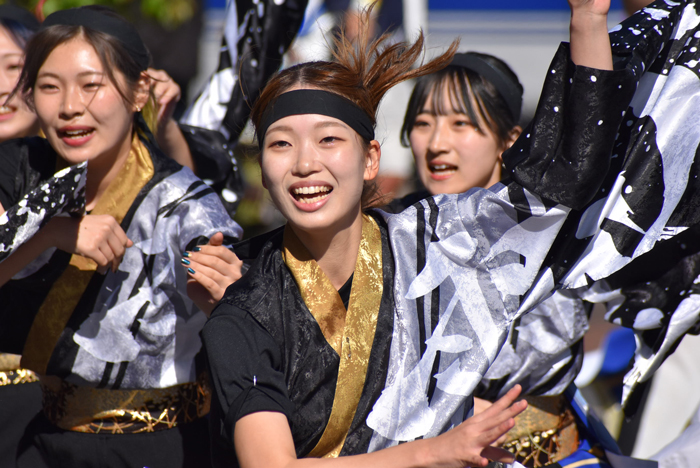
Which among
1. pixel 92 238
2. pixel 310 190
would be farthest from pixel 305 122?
pixel 92 238

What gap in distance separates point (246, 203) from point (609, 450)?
19.7ft

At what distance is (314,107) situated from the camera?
1.62 meters

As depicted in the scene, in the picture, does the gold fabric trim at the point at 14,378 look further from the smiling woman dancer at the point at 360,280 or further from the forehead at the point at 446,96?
the forehead at the point at 446,96

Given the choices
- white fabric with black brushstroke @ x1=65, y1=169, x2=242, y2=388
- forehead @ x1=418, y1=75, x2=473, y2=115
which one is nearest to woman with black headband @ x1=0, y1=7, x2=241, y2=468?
white fabric with black brushstroke @ x1=65, y1=169, x2=242, y2=388

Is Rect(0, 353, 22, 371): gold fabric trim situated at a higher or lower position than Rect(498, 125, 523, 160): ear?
lower

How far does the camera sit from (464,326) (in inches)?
64.6

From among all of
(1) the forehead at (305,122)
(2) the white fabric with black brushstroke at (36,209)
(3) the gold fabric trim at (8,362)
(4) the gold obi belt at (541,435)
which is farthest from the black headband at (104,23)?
(4) the gold obi belt at (541,435)

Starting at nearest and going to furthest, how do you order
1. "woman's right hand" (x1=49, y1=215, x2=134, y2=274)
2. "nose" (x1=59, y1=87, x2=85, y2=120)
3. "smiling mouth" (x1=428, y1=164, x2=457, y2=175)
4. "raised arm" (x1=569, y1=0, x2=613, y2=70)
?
"raised arm" (x1=569, y1=0, x2=613, y2=70) < "woman's right hand" (x1=49, y1=215, x2=134, y2=274) < "nose" (x1=59, y1=87, x2=85, y2=120) < "smiling mouth" (x1=428, y1=164, x2=457, y2=175)

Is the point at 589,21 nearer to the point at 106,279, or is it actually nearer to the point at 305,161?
the point at 305,161

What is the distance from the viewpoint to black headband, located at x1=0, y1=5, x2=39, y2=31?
8.51ft

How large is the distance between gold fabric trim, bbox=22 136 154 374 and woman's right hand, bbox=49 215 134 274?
0.18 metres

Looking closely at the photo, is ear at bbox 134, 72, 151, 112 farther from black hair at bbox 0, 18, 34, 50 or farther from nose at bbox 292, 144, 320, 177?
nose at bbox 292, 144, 320, 177

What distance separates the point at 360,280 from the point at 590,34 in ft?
2.37

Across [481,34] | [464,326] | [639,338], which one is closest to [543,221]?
[464,326]
